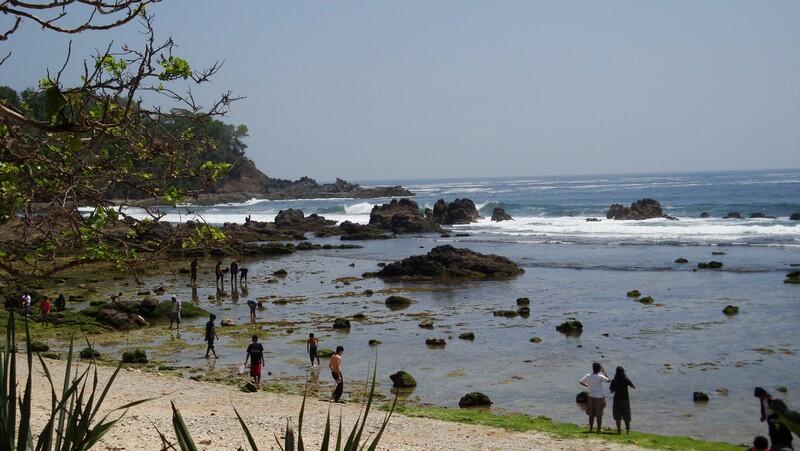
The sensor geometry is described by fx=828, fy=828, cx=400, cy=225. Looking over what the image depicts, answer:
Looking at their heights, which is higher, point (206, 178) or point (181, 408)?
A: point (206, 178)

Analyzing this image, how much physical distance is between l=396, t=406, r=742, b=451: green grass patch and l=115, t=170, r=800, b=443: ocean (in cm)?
77

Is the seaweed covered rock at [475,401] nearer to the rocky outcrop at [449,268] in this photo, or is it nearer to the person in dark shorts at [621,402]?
the person in dark shorts at [621,402]

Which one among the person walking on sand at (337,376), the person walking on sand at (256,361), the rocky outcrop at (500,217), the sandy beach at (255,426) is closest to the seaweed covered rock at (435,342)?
the person walking on sand at (337,376)

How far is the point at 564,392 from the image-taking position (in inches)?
655

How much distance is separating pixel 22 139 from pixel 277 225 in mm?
64199

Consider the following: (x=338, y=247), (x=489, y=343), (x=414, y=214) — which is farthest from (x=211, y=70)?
(x=414, y=214)

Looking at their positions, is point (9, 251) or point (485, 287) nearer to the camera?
point (9, 251)

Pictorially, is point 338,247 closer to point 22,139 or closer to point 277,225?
point 277,225

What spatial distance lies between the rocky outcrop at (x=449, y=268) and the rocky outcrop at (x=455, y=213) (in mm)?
36768

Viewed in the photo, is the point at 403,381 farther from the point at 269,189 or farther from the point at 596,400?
the point at 269,189

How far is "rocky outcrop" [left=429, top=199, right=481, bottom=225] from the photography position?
75.6 m

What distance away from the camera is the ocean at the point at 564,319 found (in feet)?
53.8

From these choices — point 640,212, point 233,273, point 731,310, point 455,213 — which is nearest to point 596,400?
point 731,310

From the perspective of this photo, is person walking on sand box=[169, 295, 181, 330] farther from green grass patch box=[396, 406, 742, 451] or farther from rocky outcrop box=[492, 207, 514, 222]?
rocky outcrop box=[492, 207, 514, 222]
